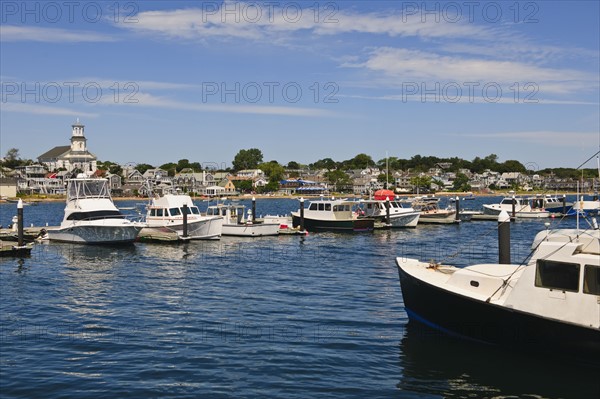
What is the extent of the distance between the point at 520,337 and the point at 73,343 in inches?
523

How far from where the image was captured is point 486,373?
15789mm

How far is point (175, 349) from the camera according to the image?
18.0m

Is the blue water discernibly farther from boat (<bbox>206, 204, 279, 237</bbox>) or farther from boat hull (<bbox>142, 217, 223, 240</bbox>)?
boat (<bbox>206, 204, 279, 237</bbox>)

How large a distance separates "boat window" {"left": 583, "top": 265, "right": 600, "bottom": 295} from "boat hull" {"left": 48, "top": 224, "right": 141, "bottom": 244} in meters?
33.3

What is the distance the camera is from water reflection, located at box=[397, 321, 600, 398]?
14.7 metres

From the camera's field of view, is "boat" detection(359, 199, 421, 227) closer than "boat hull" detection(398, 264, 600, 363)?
No

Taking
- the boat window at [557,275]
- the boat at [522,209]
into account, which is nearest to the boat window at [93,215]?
the boat window at [557,275]

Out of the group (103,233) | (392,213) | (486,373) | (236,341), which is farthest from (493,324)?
(392,213)

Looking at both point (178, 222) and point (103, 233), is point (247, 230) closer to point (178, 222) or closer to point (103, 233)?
point (178, 222)

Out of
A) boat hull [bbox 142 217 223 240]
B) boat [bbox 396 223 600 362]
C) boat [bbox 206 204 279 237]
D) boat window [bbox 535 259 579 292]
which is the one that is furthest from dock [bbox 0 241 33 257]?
boat window [bbox 535 259 579 292]

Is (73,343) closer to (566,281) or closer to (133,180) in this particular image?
(566,281)

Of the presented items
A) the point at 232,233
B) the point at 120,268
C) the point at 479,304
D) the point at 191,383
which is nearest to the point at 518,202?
the point at 232,233

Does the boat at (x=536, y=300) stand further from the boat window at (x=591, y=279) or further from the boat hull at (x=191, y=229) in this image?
the boat hull at (x=191, y=229)

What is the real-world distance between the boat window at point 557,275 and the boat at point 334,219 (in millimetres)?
40583
